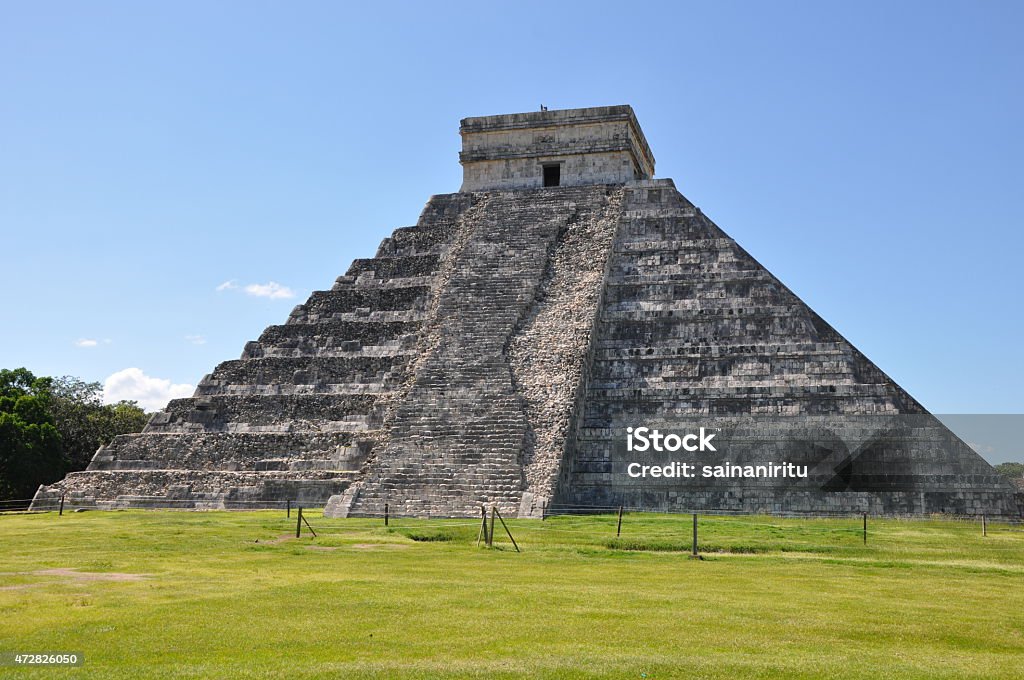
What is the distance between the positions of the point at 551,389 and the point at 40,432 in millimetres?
17355

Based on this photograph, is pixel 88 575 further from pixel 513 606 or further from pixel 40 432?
pixel 40 432

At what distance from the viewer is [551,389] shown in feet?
76.8

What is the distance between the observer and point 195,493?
23547 mm

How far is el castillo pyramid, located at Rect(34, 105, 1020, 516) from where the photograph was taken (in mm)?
21375

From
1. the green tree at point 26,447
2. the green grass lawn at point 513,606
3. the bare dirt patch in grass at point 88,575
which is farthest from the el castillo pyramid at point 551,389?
the bare dirt patch in grass at point 88,575

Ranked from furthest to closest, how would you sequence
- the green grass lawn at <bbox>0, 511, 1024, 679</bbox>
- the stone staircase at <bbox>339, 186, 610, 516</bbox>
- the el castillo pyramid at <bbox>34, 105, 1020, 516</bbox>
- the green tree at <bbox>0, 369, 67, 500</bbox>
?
1. the green tree at <bbox>0, 369, 67, 500</bbox>
2. the el castillo pyramid at <bbox>34, 105, 1020, 516</bbox>
3. the stone staircase at <bbox>339, 186, 610, 516</bbox>
4. the green grass lawn at <bbox>0, 511, 1024, 679</bbox>

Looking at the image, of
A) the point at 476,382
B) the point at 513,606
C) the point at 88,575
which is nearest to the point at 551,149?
the point at 476,382

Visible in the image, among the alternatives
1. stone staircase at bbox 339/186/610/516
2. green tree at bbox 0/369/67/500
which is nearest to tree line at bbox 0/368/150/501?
green tree at bbox 0/369/67/500

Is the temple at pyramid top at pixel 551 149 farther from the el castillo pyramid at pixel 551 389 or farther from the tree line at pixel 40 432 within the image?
the tree line at pixel 40 432

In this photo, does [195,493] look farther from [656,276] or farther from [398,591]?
[398,591]

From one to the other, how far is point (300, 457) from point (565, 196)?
11.6 m

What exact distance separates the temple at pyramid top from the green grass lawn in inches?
669

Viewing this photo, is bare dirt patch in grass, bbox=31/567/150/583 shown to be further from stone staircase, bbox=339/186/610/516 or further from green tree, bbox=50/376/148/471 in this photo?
green tree, bbox=50/376/148/471

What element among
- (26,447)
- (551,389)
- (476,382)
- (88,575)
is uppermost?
(476,382)
